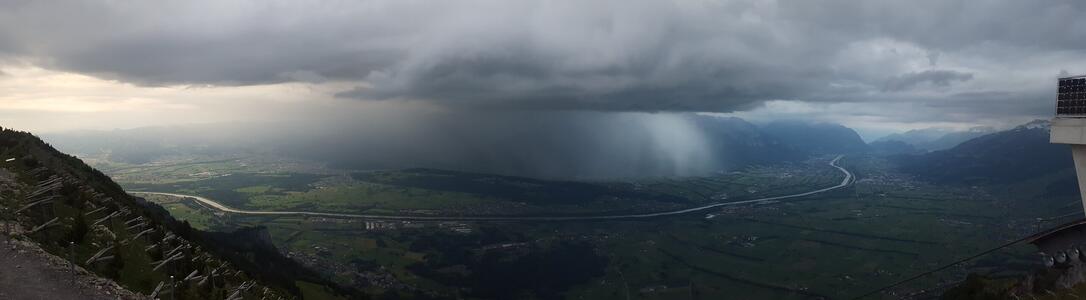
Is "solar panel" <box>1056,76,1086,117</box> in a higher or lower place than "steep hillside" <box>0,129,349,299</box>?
higher

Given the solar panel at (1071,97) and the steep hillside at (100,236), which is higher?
the solar panel at (1071,97)

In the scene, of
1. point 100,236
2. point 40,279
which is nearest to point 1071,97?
point 40,279

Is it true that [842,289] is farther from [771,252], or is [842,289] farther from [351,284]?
[351,284]

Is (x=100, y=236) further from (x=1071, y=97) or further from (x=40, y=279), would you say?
(x=1071, y=97)

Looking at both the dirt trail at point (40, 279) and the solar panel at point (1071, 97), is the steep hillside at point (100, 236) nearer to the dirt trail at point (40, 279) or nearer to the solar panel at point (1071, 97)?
the dirt trail at point (40, 279)

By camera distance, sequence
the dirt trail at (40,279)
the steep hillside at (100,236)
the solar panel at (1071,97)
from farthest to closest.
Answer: the solar panel at (1071,97), the steep hillside at (100,236), the dirt trail at (40,279)

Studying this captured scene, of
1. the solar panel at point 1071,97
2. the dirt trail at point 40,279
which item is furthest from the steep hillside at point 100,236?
the solar panel at point 1071,97

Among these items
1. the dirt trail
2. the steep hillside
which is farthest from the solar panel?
the dirt trail

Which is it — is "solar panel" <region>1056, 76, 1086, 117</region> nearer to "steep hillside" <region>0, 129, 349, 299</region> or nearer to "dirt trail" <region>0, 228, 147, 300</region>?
"steep hillside" <region>0, 129, 349, 299</region>

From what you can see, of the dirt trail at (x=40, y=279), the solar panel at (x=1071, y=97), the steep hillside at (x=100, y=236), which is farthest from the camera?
the solar panel at (x=1071, y=97)

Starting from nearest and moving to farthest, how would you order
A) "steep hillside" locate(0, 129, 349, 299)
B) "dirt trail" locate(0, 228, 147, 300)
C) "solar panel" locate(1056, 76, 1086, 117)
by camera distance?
"dirt trail" locate(0, 228, 147, 300)
"steep hillside" locate(0, 129, 349, 299)
"solar panel" locate(1056, 76, 1086, 117)

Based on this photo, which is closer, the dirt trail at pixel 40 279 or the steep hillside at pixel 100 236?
the dirt trail at pixel 40 279
